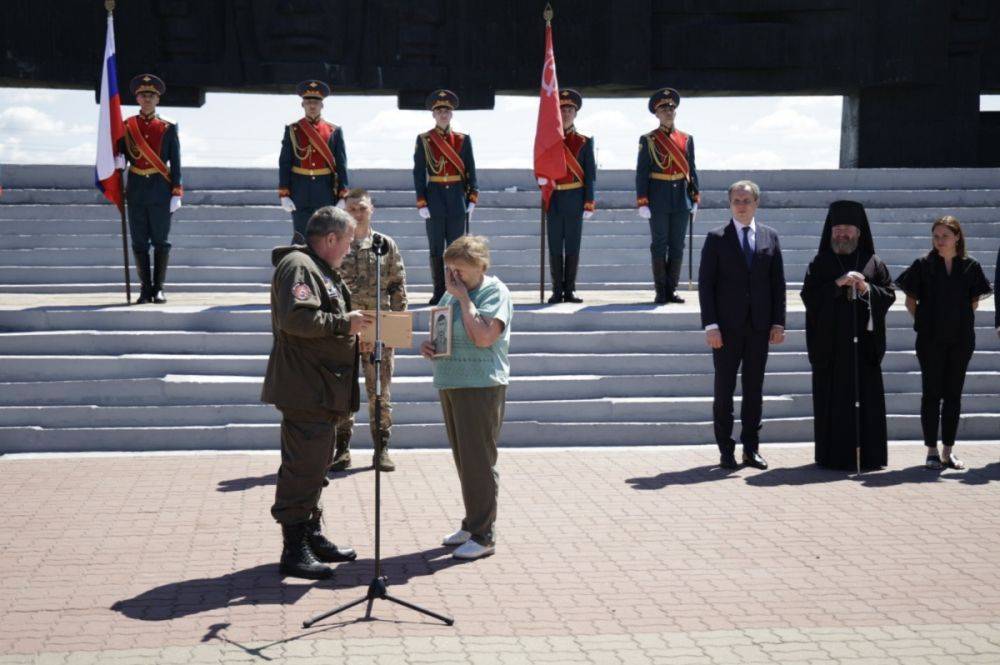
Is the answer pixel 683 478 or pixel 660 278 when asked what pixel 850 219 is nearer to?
pixel 683 478

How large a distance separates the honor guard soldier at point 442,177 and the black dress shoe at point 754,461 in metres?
4.29

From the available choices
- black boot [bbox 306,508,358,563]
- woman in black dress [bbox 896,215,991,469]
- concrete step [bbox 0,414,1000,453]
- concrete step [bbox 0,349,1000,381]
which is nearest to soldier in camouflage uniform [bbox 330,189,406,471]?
concrete step [bbox 0,414,1000,453]

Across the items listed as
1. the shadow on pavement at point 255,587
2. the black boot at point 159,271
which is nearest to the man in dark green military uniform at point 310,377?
the shadow on pavement at point 255,587

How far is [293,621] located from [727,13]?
16.2m

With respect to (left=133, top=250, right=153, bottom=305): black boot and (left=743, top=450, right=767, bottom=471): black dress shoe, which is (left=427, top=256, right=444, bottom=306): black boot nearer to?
(left=133, top=250, right=153, bottom=305): black boot

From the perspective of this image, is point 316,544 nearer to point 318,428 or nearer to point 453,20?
point 318,428

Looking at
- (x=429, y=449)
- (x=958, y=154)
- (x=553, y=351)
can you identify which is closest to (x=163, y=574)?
(x=429, y=449)

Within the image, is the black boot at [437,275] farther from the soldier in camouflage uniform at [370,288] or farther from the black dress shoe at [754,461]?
the black dress shoe at [754,461]

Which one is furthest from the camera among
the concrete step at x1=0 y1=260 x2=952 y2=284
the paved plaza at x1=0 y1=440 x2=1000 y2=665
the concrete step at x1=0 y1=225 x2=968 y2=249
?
the concrete step at x1=0 y1=225 x2=968 y2=249

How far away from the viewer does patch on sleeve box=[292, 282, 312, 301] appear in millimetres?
5961

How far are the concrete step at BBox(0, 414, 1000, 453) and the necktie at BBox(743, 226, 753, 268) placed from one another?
1694 mm

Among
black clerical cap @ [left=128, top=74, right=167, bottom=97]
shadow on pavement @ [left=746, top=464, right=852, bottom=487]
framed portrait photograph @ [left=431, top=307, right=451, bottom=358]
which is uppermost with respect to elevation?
black clerical cap @ [left=128, top=74, right=167, bottom=97]

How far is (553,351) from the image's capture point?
1141 cm

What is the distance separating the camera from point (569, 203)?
1288 cm
